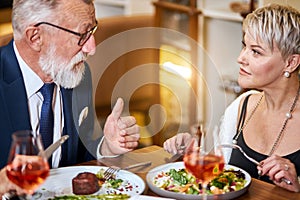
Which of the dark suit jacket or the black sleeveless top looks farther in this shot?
the black sleeveless top

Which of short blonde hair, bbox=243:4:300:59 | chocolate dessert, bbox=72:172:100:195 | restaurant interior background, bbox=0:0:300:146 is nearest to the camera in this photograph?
chocolate dessert, bbox=72:172:100:195

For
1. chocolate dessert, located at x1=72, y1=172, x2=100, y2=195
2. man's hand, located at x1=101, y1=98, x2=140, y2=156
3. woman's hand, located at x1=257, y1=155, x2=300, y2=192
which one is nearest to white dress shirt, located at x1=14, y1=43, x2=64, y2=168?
man's hand, located at x1=101, y1=98, x2=140, y2=156

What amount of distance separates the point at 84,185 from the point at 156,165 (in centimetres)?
34

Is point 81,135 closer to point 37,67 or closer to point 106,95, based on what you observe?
point 37,67

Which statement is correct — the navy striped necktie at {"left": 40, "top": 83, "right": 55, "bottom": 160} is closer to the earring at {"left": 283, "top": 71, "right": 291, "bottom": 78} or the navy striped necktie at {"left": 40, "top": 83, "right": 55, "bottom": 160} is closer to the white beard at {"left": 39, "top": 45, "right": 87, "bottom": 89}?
the white beard at {"left": 39, "top": 45, "right": 87, "bottom": 89}

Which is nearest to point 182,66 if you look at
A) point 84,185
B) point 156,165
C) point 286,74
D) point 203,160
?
point 286,74

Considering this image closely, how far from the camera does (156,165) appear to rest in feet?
7.25

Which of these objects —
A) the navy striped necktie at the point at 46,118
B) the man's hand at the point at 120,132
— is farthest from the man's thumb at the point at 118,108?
the navy striped necktie at the point at 46,118

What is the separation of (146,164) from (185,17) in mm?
2165

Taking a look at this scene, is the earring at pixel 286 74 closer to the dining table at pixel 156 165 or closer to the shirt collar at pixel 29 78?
the dining table at pixel 156 165

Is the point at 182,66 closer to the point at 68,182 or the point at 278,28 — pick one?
the point at 278,28

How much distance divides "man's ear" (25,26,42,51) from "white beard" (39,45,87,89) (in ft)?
0.15

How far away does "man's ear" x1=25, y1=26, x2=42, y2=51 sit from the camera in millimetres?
2295

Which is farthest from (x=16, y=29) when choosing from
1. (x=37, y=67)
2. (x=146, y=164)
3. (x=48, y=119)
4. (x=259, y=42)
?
(x=259, y=42)
